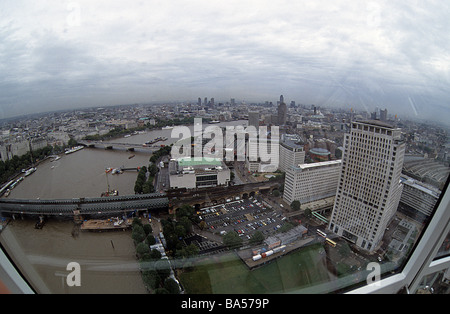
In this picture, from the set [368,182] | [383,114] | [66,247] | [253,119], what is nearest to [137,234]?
[66,247]

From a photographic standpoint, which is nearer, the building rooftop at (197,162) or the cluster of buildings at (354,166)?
the cluster of buildings at (354,166)

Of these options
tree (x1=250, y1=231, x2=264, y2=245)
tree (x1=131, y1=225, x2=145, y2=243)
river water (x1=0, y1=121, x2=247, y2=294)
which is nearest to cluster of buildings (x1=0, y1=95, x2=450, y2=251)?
river water (x1=0, y1=121, x2=247, y2=294)

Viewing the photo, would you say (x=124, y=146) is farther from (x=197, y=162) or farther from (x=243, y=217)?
(x=243, y=217)

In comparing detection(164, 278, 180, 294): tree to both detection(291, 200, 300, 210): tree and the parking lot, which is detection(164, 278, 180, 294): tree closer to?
the parking lot

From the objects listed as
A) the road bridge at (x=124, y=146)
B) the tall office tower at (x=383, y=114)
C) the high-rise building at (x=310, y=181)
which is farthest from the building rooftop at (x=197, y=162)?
the tall office tower at (x=383, y=114)

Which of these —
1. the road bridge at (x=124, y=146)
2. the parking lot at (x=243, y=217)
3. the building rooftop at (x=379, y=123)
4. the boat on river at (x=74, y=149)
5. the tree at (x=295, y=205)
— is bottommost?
the parking lot at (x=243, y=217)

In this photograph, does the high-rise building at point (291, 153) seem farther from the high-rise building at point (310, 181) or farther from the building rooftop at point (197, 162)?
the building rooftop at point (197, 162)
